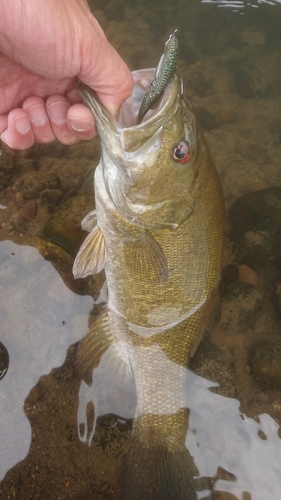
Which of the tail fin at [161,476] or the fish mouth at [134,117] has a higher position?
the fish mouth at [134,117]

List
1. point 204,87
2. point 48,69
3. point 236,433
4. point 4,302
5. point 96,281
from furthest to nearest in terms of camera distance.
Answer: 1. point 204,87
2. point 96,281
3. point 4,302
4. point 236,433
5. point 48,69

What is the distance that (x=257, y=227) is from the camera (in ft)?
11.7

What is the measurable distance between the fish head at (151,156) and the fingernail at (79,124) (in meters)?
0.10

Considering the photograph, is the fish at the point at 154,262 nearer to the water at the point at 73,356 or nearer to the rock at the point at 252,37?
the water at the point at 73,356

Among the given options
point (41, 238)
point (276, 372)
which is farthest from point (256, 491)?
point (41, 238)

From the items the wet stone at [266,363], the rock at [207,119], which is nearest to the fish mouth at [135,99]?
the wet stone at [266,363]

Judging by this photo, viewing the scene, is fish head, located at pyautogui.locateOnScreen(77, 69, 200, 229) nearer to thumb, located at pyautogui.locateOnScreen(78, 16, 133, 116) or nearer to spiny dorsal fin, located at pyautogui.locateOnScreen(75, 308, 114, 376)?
thumb, located at pyautogui.locateOnScreen(78, 16, 133, 116)

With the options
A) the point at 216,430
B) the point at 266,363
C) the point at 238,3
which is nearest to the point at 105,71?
the point at 266,363

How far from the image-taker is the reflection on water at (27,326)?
2695 mm

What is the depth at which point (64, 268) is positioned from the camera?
10.5ft

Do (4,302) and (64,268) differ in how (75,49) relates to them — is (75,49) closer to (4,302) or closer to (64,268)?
(64,268)

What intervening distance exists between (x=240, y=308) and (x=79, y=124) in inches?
81.4

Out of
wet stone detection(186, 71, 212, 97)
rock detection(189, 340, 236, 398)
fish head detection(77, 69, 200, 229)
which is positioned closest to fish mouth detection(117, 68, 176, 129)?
fish head detection(77, 69, 200, 229)

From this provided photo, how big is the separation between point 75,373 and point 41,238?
1178 millimetres
